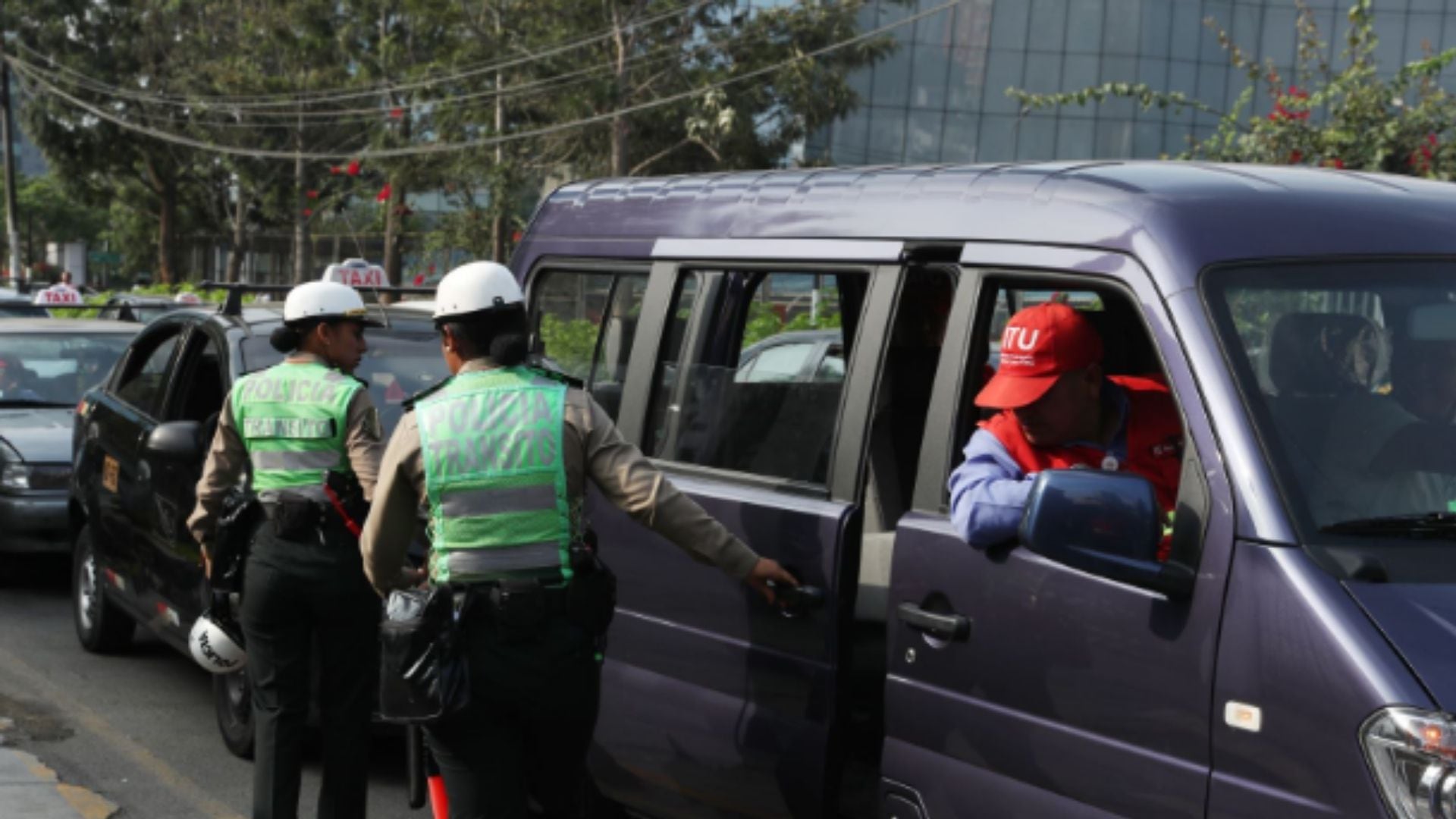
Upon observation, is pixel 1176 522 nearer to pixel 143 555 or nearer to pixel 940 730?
pixel 940 730

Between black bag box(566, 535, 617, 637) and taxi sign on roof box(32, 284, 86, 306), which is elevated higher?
black bag box(566, 535, 617, 637)

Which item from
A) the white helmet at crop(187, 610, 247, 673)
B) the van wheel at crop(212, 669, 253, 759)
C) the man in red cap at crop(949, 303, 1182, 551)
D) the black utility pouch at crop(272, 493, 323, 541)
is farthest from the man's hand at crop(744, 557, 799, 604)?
the van wheel at crop(212, 669, 253, 759)

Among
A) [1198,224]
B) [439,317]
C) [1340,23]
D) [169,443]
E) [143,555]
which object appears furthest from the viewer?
[1340,23]

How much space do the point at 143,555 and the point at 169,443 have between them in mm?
1501

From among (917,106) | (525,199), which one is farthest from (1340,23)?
(525,199)

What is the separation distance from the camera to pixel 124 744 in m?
7.50

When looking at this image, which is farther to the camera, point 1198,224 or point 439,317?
point 439,317

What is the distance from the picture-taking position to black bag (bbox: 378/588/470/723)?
402 centimetres

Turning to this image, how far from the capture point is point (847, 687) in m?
4.40

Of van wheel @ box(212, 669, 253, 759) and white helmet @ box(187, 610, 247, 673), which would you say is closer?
white helmet @ box(187, 610, 247, 673)

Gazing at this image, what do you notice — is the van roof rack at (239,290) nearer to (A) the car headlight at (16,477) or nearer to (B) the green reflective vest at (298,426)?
(B) the green reflective vest at (298,426)

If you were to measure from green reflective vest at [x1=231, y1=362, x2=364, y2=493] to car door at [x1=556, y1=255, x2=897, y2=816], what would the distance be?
909 mm

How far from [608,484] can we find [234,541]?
1.83 m

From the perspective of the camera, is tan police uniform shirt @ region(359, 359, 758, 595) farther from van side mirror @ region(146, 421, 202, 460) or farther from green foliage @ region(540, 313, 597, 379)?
van side mirror @ region(146, 421, 202, 460)
